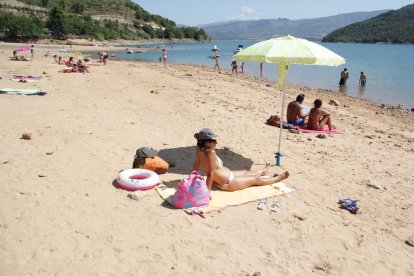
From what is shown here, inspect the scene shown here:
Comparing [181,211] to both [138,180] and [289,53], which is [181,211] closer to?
[138,180]

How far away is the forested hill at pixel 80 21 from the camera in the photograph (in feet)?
229

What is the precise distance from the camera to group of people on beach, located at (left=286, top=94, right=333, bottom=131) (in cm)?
947

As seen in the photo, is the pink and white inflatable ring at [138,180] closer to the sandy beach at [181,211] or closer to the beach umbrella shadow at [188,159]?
the sandy beach at [181,211]

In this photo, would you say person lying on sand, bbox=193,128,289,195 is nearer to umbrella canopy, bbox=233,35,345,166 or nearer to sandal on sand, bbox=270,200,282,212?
sandal on sand, bbox=270,200,282,212

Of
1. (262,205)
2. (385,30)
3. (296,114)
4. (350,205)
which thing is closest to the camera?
(262,205)

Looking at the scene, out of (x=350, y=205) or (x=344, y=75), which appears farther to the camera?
(x=344, y=75)

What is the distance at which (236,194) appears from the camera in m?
5.44

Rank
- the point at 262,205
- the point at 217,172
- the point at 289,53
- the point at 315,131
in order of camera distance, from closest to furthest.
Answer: the point at 262,205
the point at 217,172
the point at 289,53
the point at 315,131

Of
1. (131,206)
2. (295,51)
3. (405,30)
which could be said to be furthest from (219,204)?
(405,30)

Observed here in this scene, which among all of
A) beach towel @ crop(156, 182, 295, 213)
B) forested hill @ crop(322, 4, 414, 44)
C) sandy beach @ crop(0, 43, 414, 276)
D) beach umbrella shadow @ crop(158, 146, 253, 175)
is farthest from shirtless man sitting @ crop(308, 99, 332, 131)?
forested hill @ crop(322, 4, 414, 44)

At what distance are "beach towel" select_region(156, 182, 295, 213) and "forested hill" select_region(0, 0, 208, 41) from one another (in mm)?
75080

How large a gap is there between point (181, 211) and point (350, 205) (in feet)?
8.38

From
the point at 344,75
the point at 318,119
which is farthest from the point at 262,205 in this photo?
the point at 344,75

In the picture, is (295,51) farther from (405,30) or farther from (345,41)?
(345,41)
